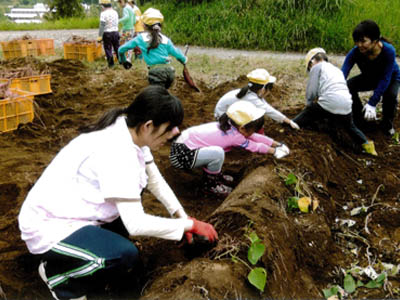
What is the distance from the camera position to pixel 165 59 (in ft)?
17.9

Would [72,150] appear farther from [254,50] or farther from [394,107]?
[254,50]

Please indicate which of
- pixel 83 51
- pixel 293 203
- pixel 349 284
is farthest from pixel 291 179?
pixel 83 51

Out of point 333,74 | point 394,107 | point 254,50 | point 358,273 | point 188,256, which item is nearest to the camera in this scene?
point 358,273

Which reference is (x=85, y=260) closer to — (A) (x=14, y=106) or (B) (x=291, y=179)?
(B) (x=291, y=179)

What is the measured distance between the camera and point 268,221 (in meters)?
2.48

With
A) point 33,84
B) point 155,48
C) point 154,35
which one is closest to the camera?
point 154,35

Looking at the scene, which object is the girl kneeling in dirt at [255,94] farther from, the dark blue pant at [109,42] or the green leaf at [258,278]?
the dark blue pant at [109,42]

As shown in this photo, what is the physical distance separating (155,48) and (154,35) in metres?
0.19

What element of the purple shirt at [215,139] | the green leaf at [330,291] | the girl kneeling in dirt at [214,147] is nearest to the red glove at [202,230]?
the green leaf at [330,291]

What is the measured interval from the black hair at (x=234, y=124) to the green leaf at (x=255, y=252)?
4.62 ft

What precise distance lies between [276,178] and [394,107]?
2307 mm

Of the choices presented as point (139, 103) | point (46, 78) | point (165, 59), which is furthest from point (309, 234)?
point (46, 78)

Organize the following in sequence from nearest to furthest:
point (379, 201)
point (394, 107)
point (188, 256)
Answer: point (188, 256) → point (379, 201) → point (394, 107)

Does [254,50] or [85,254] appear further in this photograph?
[254,50]
